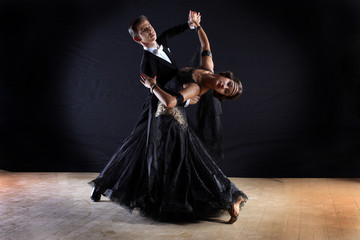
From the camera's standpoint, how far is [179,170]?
3291 mm

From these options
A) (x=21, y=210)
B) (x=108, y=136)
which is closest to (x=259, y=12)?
(x=108, y=136)

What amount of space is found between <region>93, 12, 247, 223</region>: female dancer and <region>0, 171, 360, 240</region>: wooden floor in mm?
133

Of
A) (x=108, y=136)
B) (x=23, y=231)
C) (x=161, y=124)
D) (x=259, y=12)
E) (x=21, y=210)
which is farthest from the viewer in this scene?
(x=108, y=136)

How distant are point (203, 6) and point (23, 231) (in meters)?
3.27

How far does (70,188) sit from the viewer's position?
4.62 metres

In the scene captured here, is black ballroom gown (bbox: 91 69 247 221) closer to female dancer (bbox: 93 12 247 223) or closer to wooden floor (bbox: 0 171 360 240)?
female dancer (bbox: 93 12 247 223)

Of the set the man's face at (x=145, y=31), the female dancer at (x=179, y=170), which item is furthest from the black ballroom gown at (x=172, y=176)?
the man's face at (x=145, y=31)

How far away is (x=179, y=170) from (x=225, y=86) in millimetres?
696

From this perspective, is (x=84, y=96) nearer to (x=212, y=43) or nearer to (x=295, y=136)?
(x=212, y=43)

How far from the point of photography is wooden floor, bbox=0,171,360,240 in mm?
2951

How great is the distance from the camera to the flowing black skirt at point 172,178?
10.5ft

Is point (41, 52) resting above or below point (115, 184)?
above

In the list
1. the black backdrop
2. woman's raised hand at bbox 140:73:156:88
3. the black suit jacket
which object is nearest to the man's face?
the black suit jacket

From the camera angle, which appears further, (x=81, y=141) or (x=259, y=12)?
(x=81, y=141)
